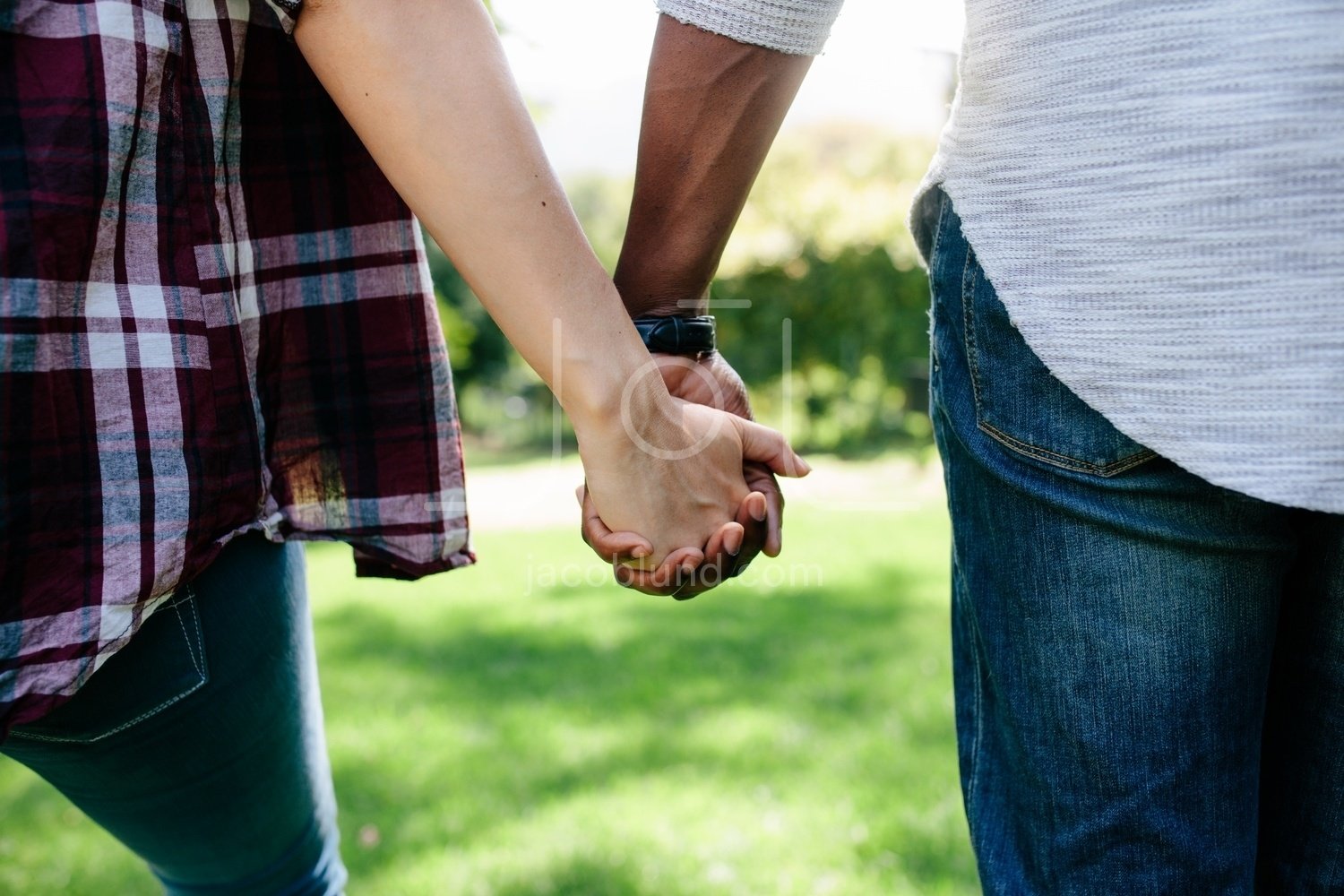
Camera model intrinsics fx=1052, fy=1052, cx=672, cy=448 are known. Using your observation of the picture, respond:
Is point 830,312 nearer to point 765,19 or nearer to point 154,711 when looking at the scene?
point 765,19

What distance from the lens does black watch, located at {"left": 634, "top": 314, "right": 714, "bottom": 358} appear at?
1384 mm

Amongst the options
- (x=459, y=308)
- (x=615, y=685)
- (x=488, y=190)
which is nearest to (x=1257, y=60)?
(x=488, y=190)

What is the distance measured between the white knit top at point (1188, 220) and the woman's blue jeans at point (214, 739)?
0.78m

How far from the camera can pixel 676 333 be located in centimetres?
140

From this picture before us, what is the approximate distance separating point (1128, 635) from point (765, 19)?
739 mm

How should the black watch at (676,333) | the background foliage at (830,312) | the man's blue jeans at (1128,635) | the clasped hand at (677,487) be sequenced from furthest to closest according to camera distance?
the background foliage at (830,312), the black watch at (676,333), the clasped hand at (677,487), the man's blue jeans at (1128,635)

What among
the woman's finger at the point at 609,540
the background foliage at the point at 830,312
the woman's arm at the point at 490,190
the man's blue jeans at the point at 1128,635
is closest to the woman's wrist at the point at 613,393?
the woman's arm at the point at 490,190

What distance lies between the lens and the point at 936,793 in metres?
2.70

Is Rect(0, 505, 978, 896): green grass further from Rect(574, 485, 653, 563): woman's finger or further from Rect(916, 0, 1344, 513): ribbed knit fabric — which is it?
Rect(916, 0, 1344, 513): ribbed knit fabric

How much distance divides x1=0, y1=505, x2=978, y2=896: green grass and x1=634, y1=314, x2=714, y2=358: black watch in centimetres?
139

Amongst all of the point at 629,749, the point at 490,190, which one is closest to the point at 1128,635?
the point at 490,190

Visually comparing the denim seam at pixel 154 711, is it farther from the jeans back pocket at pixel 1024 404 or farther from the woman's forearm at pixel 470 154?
the jeans back pocket at pixel 1024 404

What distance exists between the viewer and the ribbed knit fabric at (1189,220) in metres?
0.77

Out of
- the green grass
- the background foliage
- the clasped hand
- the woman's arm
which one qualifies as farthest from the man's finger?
the background foliage
